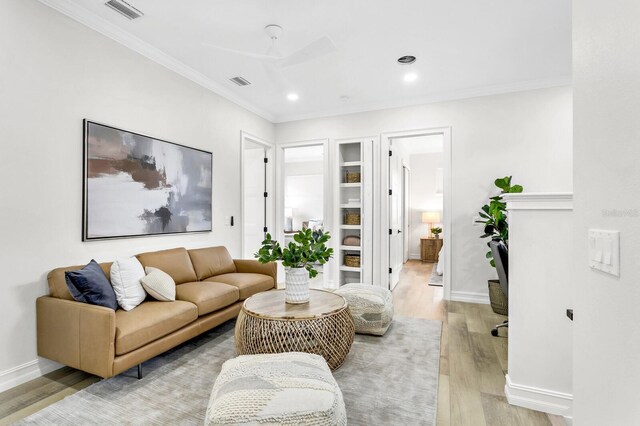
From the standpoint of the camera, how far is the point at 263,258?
107 inches

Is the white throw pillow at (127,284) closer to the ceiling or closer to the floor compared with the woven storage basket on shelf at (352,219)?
closer to the floor

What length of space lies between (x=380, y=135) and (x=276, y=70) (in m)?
1.84

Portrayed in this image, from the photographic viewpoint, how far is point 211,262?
3822mm

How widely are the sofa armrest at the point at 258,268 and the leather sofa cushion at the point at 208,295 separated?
653mm

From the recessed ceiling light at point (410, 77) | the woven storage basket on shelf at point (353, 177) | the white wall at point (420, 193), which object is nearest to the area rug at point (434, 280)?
the white wall at point (420, 193)

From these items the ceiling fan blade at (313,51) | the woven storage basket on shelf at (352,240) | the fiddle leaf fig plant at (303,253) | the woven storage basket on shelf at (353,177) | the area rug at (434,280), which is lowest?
the area rug at (434,280)

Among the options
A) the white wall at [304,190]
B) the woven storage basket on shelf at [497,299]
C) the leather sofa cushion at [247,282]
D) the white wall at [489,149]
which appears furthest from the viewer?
the white wall at [304,190]

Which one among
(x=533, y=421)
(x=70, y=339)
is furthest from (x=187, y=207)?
(x=533, y=421)

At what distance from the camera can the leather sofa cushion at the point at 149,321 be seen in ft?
7.20

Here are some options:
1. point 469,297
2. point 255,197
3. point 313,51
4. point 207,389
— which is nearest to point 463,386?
point 207,389

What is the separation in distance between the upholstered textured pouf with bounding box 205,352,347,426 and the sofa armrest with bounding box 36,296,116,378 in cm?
93

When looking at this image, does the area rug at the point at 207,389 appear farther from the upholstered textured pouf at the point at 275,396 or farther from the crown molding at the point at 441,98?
the crown molding at the point at 441,98

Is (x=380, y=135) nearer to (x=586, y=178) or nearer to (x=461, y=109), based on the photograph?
(x=461, y=109)

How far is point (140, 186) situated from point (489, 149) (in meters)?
4.12
